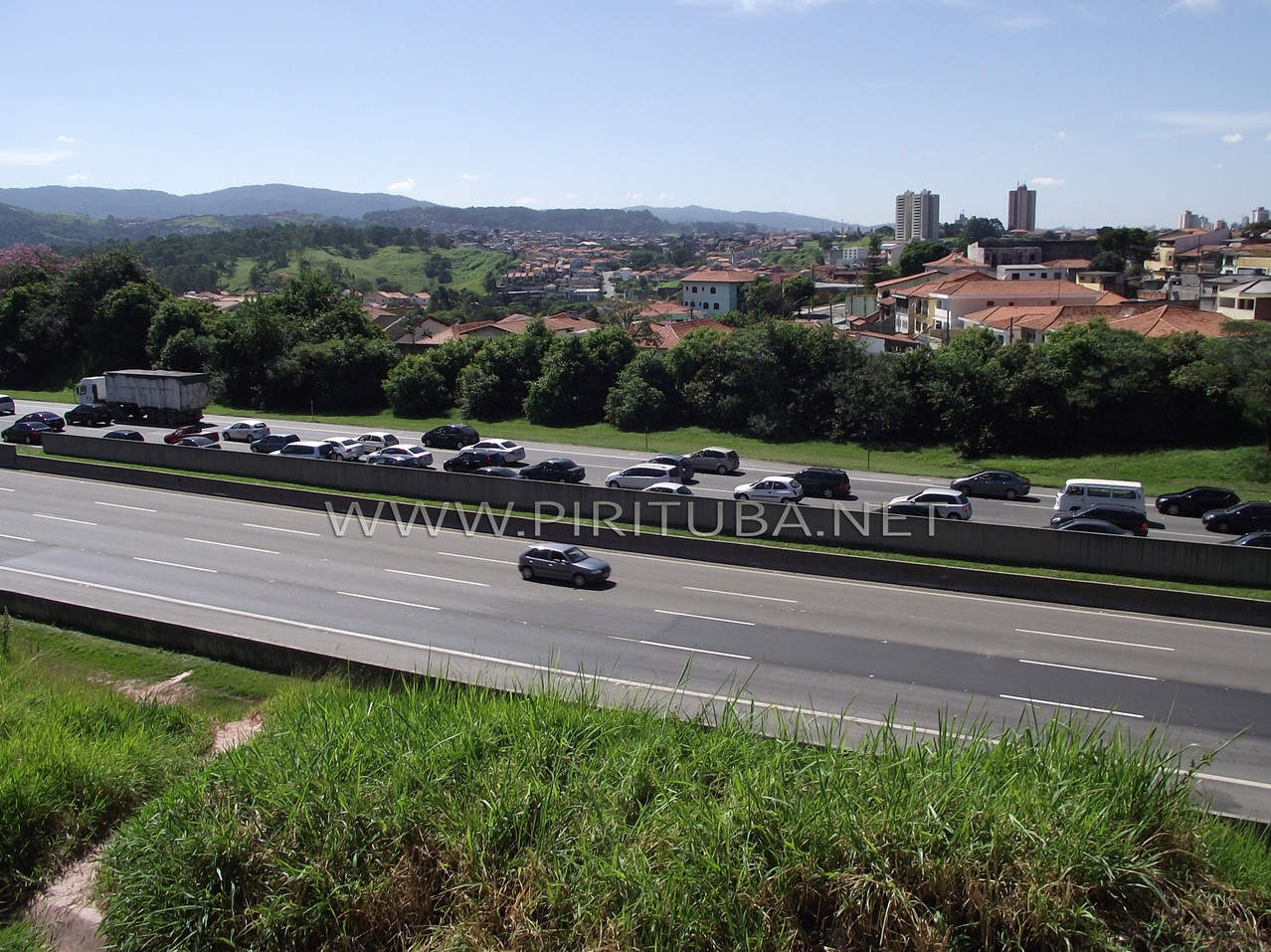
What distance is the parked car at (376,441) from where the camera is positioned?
131 feet

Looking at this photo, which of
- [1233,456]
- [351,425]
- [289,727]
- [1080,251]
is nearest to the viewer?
[289,727]

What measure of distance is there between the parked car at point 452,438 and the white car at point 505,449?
10.2ft

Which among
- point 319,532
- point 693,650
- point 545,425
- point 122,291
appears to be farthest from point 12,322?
point 693,650

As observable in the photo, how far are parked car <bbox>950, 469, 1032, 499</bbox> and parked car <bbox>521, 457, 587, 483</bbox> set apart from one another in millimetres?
12943

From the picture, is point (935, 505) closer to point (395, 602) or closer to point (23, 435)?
point (395, 602)

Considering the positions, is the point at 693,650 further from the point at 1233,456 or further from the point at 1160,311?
the point at 1160,311

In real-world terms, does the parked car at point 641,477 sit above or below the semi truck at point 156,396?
below

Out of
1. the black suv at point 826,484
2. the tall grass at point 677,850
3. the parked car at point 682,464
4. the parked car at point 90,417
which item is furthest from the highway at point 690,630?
the parked car at point 90,417

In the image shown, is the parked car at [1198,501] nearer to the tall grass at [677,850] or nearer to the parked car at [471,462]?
the tall grass at [677,850]

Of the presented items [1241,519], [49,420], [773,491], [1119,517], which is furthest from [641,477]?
[49,420]

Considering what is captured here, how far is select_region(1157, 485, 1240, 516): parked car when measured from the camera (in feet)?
97.3

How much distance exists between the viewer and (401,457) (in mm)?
36656

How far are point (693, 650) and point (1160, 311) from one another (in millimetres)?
45134

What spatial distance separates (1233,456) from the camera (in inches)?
1420
